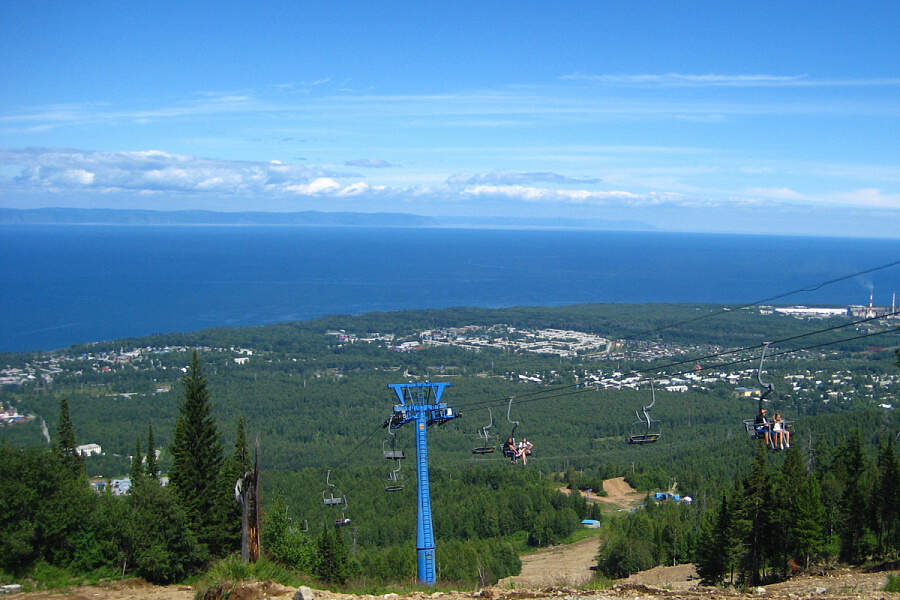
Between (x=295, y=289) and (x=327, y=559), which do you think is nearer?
(x=327, y=559)

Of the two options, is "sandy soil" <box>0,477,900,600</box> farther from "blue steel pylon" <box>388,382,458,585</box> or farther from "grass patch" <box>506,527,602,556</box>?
"grass patch" <box>506,527,602,556</box>

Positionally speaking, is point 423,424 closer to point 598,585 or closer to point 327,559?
point 598,585

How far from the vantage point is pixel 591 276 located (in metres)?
173

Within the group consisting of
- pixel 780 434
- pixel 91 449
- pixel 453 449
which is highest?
pixel 780 434

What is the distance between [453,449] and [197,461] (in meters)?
32.7

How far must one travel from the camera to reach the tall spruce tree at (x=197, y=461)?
18.6 m

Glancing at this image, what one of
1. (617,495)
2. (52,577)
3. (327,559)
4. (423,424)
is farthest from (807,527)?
(617,495)

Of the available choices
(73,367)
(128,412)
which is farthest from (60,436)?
(73,367)

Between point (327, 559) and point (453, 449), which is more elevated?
point (327, 559)

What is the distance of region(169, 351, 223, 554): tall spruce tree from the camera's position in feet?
61.1

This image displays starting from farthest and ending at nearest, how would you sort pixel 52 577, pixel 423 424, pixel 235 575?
1. pixel 423 424
2. pixel 52 577
3. pixel 235 575

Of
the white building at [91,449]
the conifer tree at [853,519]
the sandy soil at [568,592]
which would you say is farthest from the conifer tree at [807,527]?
the white building at [91,449]

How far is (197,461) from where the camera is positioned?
19.4 m

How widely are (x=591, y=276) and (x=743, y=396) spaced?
110m
